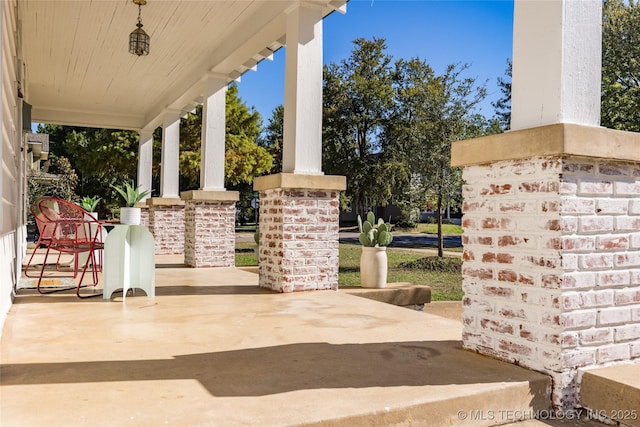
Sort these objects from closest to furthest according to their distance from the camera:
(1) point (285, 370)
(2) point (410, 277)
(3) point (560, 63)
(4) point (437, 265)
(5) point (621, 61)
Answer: (3) point (560, 63) → (1) point (285, 370) → (2) point (410, 277) → (4) point (437, 265) → (5) point (621, 61)

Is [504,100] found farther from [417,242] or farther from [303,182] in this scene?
[303,182]

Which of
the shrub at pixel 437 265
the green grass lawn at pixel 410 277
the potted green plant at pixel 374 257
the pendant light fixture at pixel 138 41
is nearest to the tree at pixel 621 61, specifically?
the shrub at pixel 437 265

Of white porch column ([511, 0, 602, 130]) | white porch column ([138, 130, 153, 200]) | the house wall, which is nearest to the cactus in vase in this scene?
white porch column ([511, 0, 602, 130])

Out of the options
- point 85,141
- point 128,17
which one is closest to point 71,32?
point 128,17

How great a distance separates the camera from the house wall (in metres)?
3.02

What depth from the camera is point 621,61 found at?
13.2 meters

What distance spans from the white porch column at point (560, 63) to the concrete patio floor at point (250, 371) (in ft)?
3.54

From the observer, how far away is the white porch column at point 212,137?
22.5ft

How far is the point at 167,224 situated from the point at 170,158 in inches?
45.4

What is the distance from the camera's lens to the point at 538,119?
2182mm

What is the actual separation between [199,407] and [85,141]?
21021 mm

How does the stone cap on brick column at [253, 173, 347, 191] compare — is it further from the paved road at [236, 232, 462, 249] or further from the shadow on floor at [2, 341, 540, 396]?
the paved road at [236, 232, 462, 249]

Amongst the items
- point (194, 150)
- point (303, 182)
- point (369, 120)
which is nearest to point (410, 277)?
point (303, 182)

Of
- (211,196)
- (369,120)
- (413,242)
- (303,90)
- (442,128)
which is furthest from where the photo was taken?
(369,120)
